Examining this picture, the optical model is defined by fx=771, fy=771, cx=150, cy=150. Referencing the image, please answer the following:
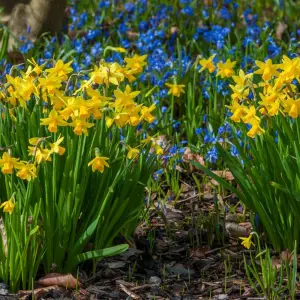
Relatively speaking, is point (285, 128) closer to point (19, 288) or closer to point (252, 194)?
point (252, 194)

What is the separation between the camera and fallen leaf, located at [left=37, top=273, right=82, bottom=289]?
9.93 feet

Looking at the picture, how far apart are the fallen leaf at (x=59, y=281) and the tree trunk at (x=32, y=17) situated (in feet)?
10.5

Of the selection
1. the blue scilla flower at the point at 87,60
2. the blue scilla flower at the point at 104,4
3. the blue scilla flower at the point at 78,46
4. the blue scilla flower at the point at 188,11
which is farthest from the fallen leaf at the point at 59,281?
the blue scilla flower at the point at 104,4

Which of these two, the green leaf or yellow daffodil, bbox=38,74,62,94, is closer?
the green leaf

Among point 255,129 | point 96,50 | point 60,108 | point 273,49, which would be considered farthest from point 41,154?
point 273,49

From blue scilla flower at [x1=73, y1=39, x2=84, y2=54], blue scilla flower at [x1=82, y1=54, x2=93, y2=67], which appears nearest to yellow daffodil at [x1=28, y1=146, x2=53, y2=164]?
blue scilla flower at [x1=82, y1=54, x2=93, y2=67]

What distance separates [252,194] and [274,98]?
1.43 ft

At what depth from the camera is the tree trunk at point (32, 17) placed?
5.92 m

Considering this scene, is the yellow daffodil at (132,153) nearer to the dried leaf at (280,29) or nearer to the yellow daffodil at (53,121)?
the yellow daffodil at (53,121)

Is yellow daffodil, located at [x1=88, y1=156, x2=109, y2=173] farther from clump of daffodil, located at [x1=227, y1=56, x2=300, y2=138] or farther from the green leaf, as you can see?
clump of daffodil, located at [x1=227, y1=56, x2=300, y2=138]

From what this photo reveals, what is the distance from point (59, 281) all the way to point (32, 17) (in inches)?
133

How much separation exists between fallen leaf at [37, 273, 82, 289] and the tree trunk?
10.5 feet

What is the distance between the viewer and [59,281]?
3.04m

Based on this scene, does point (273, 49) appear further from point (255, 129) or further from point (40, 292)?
point (40, 292)
